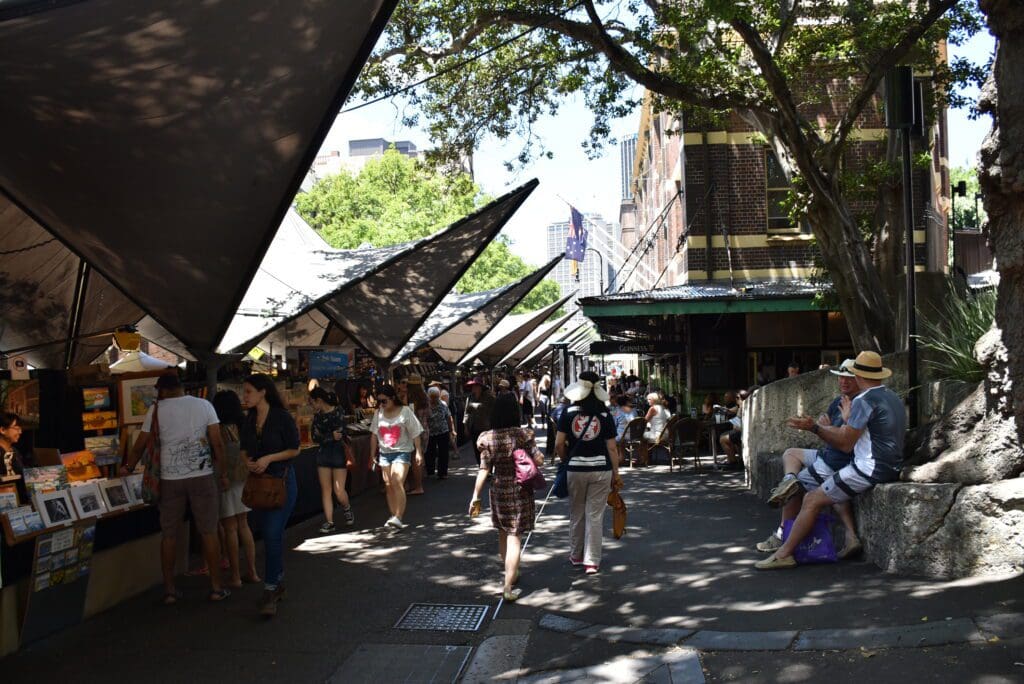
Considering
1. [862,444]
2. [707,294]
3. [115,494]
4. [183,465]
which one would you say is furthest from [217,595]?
[707,294]

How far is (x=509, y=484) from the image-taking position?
7867 mm

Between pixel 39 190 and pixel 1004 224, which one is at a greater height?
pixel 39 190

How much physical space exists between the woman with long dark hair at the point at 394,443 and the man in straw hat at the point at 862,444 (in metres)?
4.62

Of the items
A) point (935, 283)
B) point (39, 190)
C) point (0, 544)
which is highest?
point (39, 190)

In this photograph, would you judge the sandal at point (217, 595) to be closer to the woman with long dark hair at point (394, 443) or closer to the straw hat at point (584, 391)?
the straw hat at point (584, 391)

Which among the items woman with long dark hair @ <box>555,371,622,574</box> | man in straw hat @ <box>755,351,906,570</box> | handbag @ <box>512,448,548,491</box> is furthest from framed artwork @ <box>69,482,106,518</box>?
man in straw hat @ <box>755,351,906,570</box>

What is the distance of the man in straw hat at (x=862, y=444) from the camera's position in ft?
24.5

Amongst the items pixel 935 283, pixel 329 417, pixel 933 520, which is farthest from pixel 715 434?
pixel 933 520

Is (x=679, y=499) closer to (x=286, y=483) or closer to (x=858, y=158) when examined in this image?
(x=286, y=483)

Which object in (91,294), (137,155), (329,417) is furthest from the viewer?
(91,294)

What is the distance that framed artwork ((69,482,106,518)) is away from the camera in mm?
7203

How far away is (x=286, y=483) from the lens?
726cm

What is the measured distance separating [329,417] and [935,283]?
292 inches

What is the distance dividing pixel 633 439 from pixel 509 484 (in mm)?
10044
